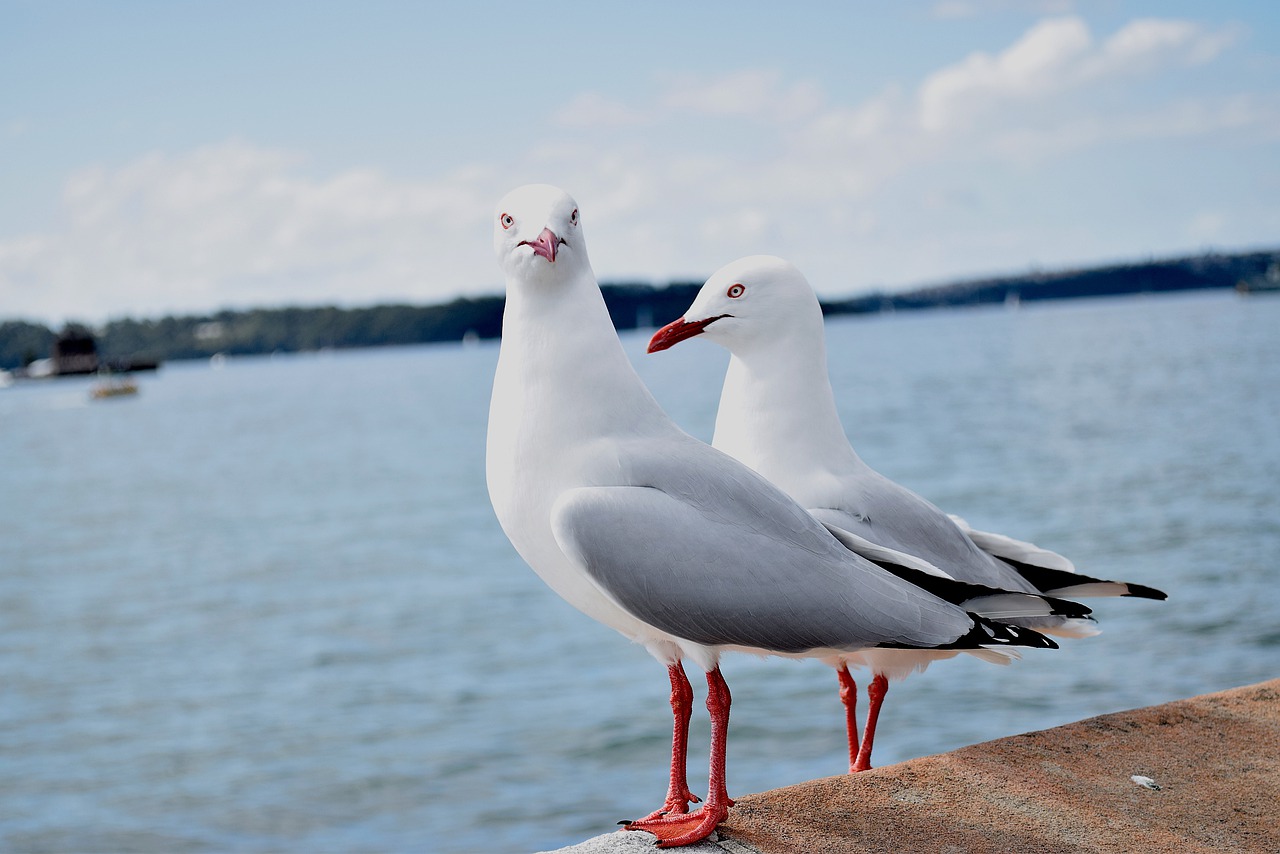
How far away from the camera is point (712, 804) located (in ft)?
10.3

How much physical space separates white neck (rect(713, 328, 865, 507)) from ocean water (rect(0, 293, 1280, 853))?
707cm

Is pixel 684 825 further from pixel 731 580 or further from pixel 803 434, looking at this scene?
pixel 803 434

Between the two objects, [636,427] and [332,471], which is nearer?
[636,427]

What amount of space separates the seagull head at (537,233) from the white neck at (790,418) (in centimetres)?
81

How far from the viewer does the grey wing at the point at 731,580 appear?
293 centimetres

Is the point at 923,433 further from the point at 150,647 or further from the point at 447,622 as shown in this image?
the point at 150,647

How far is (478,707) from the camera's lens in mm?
13961

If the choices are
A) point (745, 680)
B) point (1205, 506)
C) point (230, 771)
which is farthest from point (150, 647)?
point (1205, 506)

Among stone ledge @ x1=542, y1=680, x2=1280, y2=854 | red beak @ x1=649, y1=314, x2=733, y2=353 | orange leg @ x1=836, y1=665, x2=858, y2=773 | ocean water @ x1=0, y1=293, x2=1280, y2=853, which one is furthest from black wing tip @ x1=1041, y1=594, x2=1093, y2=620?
ocean water @ x1=0, y1=293, x2=1280, y2=853

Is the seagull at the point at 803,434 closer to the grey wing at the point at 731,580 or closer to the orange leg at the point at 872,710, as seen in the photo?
the orange leg at the point at 872,710

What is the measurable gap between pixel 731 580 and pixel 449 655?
45.7 feet

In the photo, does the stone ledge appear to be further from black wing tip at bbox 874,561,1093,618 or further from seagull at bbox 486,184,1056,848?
black wing tip at bbox 874,561,1093,618

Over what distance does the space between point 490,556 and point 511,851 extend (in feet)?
47.7

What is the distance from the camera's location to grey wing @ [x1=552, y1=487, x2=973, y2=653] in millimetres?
2930
